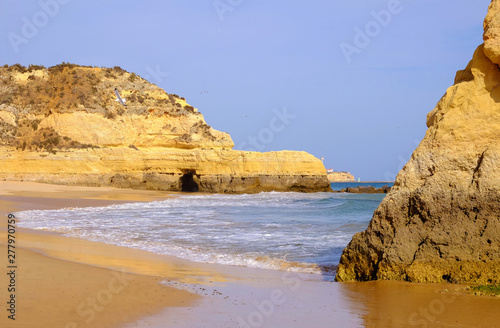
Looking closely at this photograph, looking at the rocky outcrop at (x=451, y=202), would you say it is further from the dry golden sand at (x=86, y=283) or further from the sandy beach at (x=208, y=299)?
the dry golden sand at (x=86, y=283)

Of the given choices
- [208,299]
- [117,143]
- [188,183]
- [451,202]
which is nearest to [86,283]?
[208,299]

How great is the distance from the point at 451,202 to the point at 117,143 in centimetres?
3617

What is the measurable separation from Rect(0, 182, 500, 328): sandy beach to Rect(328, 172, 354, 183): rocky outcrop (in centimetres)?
15520

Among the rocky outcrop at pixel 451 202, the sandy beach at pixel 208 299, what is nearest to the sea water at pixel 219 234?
the sandy beach at pixel 208 299

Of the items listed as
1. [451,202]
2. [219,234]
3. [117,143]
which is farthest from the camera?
[117,143]

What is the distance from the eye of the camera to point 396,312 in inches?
217

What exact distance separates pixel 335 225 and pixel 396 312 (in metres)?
10.9

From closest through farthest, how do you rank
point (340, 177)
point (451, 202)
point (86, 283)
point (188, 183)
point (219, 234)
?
1. point (86, 283)
2. point (451, 202)
3. point (219, 234)
4. point (188, 183)
5. point (340, 177)

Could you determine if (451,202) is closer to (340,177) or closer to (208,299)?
(208,299)

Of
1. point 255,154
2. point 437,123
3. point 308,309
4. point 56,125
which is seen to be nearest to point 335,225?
point 437,123

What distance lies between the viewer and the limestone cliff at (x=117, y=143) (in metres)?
37.8

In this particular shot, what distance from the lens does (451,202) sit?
6.76 meters

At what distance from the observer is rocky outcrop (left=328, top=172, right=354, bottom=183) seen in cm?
16225

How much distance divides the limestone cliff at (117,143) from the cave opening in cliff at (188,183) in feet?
0.30
